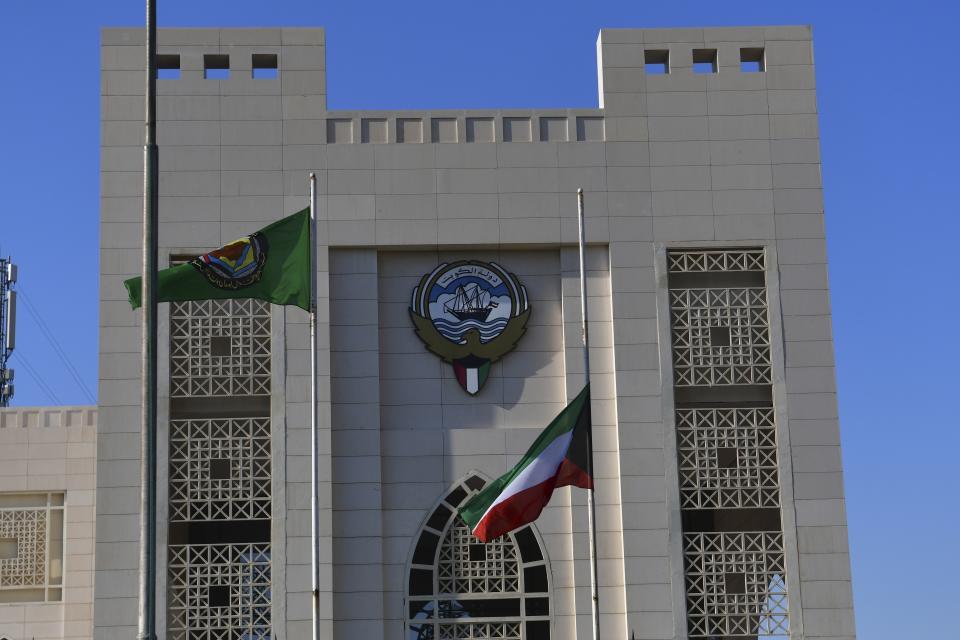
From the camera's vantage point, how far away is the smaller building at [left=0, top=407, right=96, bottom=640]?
25.7 metres

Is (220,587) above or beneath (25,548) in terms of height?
beneath

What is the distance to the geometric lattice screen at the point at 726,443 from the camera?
80.2ft

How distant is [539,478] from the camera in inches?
829

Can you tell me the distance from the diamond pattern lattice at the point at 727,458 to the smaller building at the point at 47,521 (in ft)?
32.7

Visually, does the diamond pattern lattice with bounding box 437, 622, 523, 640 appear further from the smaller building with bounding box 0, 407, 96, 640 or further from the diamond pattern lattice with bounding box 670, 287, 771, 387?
the smaller building with bounding box 0, 407, 96, 640

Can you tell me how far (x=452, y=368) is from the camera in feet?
83.1

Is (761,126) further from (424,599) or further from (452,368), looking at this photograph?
(424,599)

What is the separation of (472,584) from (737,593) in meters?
4.28

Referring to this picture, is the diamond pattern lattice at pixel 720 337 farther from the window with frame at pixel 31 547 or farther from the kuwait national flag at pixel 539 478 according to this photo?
the window with frame at pixel 31 547

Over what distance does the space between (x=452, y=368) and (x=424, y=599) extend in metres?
3.79

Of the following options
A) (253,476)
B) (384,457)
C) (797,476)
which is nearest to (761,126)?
(797,476)

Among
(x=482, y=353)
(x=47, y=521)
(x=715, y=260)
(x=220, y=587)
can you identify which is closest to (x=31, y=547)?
(x=47, y=521)

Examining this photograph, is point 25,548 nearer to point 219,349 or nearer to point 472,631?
point 219,349

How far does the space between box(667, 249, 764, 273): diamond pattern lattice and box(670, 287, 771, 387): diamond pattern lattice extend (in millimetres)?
366
